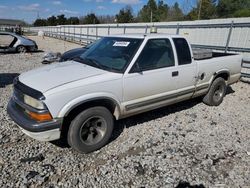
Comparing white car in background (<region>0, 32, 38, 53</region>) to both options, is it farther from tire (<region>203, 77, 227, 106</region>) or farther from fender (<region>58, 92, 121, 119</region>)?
fender (<region>58, 92, 121, 119</region>)

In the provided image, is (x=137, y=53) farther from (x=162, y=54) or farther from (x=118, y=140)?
(x=118, y=140)

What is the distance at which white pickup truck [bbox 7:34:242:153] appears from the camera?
3.26m

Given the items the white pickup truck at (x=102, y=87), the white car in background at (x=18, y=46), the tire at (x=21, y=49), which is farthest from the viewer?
the tire at (x=21, y=49)

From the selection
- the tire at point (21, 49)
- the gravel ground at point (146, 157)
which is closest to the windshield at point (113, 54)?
the gravel ground at point (146, 157)

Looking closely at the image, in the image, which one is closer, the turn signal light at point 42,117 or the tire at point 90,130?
the turn signal light at point 42,117

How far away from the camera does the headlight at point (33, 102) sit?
10.4 feet

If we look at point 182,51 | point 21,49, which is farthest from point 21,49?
point 182,51

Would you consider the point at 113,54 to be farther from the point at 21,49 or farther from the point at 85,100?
the point at 21,49

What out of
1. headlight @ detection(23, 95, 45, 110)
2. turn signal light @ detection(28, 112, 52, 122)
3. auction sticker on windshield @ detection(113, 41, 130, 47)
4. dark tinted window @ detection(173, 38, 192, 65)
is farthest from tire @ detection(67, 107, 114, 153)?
dark tinted window @ detection(173, 38, 192, 65)

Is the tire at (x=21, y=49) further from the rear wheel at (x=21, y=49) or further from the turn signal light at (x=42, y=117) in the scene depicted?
the turn signal light at (x=42, y=117)

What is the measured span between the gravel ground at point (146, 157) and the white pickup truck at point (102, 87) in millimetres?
391

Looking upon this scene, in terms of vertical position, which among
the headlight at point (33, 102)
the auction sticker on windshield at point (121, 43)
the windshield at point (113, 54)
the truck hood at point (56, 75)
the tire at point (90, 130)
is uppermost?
the auction sticker on windshield at point (121, 43)

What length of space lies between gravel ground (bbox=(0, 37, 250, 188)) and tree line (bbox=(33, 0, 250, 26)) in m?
23.6

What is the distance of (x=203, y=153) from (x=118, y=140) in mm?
1461
